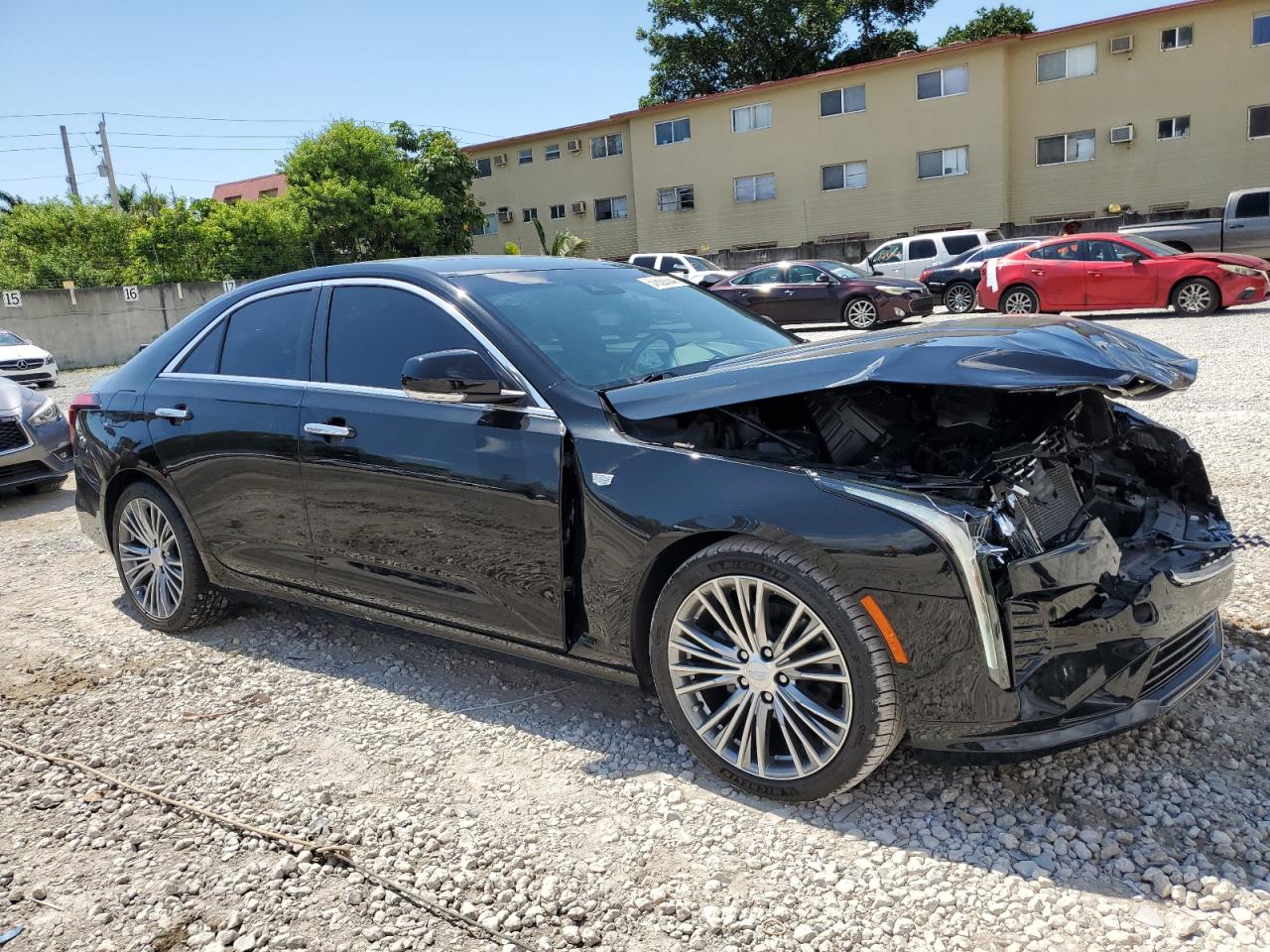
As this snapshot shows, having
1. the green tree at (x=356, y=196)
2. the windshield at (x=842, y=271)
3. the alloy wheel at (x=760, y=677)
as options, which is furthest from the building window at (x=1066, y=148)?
the alloy wheel at (x=760, y=677)

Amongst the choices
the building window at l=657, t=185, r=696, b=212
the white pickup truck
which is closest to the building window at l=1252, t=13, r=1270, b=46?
the white pickup truck

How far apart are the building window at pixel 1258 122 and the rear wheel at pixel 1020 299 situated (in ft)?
59.0

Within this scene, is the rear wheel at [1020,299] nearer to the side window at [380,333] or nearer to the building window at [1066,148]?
the side window at [380,333]

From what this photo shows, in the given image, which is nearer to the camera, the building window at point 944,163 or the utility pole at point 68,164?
the building window at point 944,163

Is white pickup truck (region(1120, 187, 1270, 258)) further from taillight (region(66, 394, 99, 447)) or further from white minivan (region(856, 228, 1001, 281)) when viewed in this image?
taillight (region(66, 394, 99, 447))

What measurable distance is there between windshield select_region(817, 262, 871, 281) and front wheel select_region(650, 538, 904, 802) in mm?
16424

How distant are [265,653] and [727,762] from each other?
95.3 inches

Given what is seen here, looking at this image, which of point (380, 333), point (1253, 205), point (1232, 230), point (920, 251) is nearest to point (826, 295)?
point (920, 251)

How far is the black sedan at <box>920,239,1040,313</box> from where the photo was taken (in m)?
18.9

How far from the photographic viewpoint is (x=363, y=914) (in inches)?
99.7

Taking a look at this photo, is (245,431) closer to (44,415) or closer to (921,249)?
(44,415)

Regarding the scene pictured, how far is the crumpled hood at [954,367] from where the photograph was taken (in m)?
2.62

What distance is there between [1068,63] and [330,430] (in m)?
33.5

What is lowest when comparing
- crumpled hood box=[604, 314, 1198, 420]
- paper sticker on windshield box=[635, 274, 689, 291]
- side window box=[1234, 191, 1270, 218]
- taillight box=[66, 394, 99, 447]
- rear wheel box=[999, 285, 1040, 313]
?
rear wheel box=[999, 285, 1040, 313]
